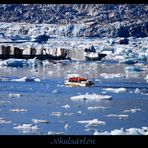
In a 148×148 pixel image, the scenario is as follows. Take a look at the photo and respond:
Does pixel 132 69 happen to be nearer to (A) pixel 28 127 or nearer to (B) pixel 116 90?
(B) pixel 116 90

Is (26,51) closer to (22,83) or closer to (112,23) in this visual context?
(22,83)

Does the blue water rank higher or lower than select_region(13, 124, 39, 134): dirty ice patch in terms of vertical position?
higher

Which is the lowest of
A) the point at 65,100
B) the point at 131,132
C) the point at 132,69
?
the point at 131,132

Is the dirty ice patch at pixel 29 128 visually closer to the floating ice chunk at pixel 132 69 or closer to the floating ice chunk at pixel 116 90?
the floating ice chunk at pixel 116 90

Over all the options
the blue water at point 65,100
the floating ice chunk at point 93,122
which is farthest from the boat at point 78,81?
the floating ice chunk at point 93,122

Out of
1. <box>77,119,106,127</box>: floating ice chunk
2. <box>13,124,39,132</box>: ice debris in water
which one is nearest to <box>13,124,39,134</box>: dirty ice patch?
<box>13,124,39,132</box>: ice debris in water

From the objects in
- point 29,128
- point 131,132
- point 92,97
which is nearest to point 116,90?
point 92,97

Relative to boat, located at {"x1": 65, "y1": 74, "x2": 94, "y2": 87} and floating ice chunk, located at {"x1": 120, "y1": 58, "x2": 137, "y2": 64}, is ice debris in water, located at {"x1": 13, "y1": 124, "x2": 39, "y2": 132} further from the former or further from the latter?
floating ice chunk, located at {"x1": 120, "y1": 58, "x2": 137, "y2": 64}
